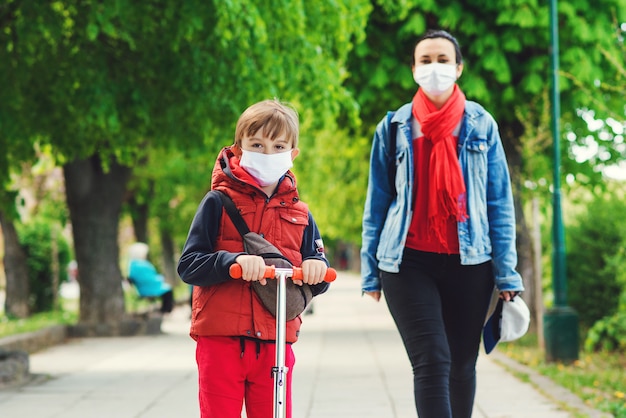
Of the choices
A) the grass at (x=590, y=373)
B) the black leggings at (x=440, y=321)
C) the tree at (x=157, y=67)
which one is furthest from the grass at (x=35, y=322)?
the black leggings at (x=440, y=321)

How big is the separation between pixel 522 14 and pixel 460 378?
888 cm

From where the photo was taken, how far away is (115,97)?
11578 mm

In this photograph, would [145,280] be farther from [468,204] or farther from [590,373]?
[468,204]

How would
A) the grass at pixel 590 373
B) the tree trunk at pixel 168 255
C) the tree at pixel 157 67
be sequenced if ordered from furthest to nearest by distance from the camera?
1. the tree trunk at pixel 168 255
2. the tree at pixel 157 67
3. the grass at pixel 590 373

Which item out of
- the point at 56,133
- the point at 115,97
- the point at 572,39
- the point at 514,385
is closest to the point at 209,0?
the point at 115,97

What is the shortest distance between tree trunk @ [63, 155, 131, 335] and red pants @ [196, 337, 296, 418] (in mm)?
11967

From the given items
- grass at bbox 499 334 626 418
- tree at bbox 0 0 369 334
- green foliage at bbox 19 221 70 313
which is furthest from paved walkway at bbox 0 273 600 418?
green foliage at bbox 19 221 70 313

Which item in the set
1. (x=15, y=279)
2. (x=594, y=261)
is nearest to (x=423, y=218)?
(x=594, y=261)

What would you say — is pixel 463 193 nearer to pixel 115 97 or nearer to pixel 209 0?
pixel 209 0

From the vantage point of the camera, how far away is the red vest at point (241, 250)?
393 cm

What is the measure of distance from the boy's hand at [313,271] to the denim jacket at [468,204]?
1.01 m

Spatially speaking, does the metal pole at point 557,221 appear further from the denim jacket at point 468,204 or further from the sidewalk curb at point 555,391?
the denim jacket at point 468,204

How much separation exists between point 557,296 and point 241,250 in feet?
25.4

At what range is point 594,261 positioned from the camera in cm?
1373
